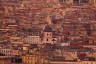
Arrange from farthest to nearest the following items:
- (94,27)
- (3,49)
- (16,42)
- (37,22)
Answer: (37,22) → (94,27) → (16,42) → (3,49)

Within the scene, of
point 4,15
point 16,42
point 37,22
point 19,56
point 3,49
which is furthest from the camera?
point 4,15

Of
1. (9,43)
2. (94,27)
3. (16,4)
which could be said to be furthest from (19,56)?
(16,4)

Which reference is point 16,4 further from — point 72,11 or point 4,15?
point 72,11

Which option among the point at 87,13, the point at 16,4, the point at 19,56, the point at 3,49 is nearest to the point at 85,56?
the point at 19,56

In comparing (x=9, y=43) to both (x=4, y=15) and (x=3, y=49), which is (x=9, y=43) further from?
(x=4, y=15)

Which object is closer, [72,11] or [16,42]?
[16,42]

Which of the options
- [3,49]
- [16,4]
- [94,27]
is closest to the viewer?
[3,49]
